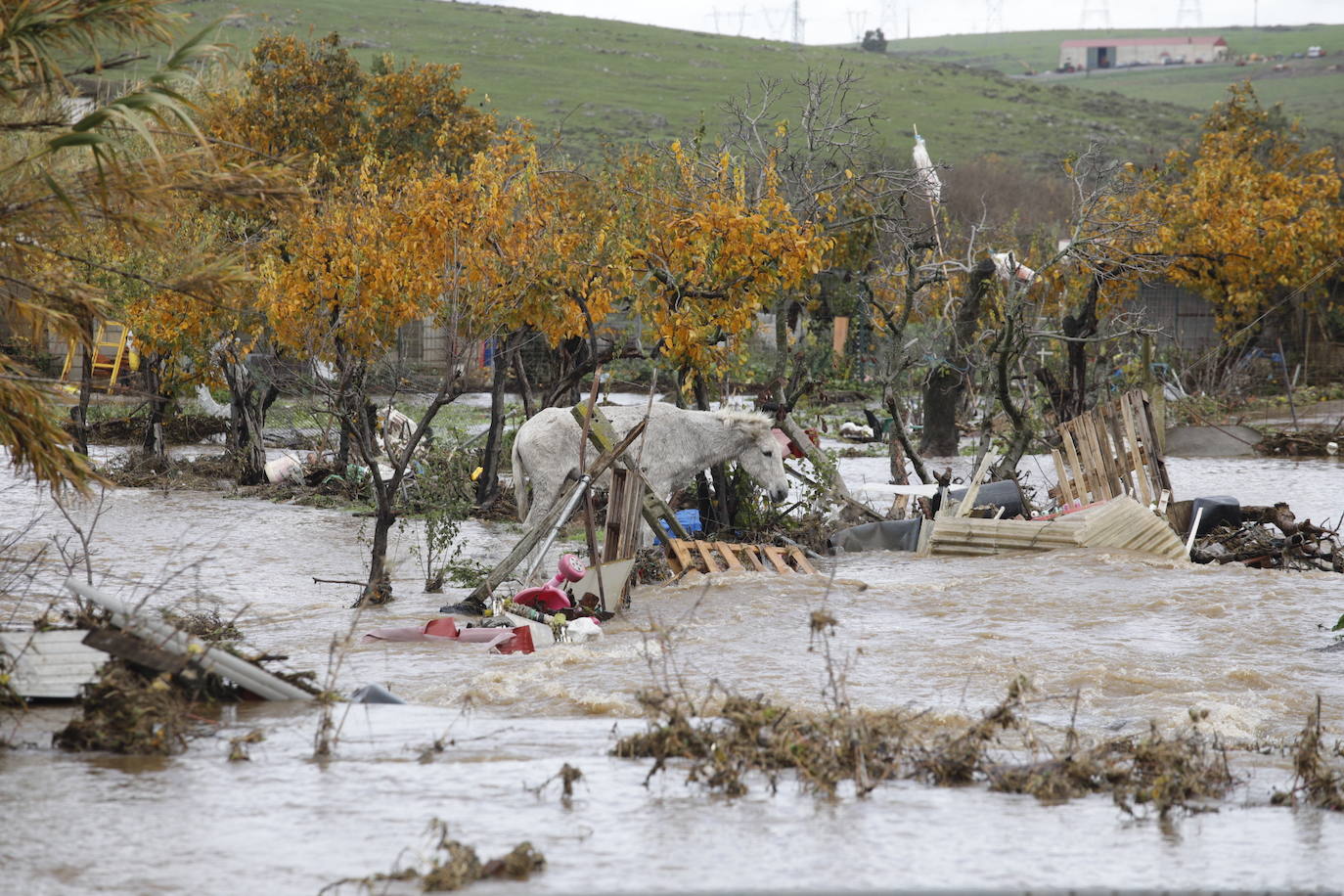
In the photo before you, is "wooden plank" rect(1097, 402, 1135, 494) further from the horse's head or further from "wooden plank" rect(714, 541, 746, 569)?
"wooden plank" rect(714, 541, 746, 569)

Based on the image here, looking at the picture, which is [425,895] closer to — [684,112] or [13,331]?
[13,331]

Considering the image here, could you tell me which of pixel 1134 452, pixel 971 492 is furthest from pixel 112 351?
pixel 1134 452

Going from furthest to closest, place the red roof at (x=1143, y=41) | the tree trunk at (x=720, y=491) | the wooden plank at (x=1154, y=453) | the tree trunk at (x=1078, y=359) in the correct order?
1. the red roof at (x=1143, y=41)
2. the tree trunk at (x=1078, y=359)
3. the wooden plank at (x=1154, y=453)
4. the tree trunk at (x=720, y=491)

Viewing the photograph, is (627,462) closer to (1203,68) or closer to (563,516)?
(563,516)

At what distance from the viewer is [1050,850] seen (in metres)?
5.08

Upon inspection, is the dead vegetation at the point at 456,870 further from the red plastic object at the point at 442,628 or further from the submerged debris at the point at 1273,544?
the submerged debris at the point at 1273,544

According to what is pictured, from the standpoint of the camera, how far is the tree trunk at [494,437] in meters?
16.0

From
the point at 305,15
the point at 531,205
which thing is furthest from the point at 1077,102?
the point at 531,205

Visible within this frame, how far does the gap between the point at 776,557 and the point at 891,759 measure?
6.81 metres

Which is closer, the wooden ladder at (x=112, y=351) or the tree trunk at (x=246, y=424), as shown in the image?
the tree trunk at (x=246, y=424)

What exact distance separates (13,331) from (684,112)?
7670cm

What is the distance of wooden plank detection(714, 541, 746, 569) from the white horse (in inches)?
28.9

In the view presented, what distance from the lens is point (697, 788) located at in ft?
19.0

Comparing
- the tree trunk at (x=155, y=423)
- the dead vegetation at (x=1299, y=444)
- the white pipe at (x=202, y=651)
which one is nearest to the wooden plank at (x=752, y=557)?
the white pipe at (x=202, y=651)
